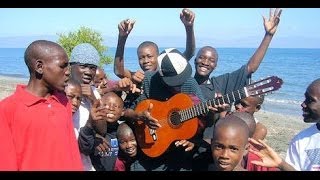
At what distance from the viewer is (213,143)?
11.4 ft

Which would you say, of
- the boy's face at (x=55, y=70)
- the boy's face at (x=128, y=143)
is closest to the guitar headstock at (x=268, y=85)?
the boy's face at (x=128, y=143)

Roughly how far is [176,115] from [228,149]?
0.96 meters

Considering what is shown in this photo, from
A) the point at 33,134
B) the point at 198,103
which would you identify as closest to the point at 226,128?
the point at 198,103

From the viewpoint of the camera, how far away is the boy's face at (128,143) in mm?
4234

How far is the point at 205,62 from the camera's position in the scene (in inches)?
199

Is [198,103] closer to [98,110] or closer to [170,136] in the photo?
[170,136]

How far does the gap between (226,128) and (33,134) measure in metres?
1.40

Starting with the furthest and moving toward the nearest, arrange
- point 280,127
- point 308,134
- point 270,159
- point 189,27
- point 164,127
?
point 280,127
point 189,27
point 164,127
point 308,134
point 270,159

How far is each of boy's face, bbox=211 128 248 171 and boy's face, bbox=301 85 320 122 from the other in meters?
0.64

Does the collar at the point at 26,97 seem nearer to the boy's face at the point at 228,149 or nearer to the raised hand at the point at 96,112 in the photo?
the raised hand at the point at 96,112

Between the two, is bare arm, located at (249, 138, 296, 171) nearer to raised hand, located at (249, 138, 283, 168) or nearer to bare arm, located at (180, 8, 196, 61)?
raised hand, located at (249, 138, 283, 168)

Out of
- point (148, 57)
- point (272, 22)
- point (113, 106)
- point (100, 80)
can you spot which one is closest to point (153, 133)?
point (113, 106)

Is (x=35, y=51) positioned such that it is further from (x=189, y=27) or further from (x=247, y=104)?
(x=247, y=104)

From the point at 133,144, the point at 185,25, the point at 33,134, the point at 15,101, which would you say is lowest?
the point at 133,144
